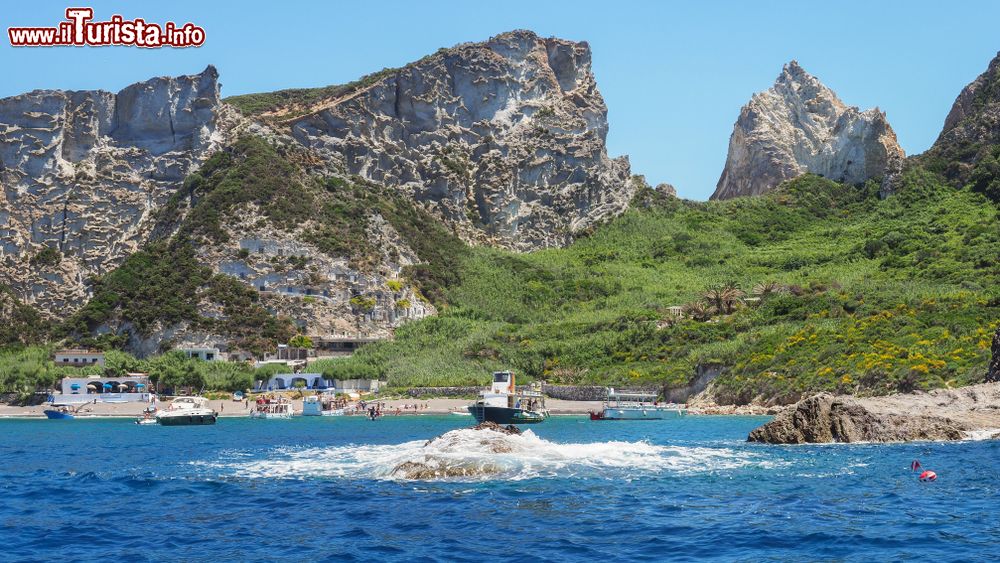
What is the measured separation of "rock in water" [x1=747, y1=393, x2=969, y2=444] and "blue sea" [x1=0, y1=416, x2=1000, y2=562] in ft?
4.40

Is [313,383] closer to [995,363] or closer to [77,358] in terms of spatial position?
[77,358]

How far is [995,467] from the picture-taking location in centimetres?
3250

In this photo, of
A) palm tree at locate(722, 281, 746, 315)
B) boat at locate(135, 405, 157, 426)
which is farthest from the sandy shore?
palm tree at locate(722, 281, 746, 315)

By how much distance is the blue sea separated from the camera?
2200 centimetres

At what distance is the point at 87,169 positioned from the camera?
12412 centimetres

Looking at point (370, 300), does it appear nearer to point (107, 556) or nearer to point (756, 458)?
point (756, 458)

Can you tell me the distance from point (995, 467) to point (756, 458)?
7734 mm

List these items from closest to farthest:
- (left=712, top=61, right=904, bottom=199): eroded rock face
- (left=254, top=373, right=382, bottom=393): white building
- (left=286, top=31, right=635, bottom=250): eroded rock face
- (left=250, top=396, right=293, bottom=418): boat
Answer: (left=250, top=396, right=293, bottom=418): boat
(left=254, top=373, right=382, bottom=393): white building
(left=286, top=31, right=635, bottom=250): eroded rock face
(left=712, top=61, right=904, bottom=199): eroded rock face

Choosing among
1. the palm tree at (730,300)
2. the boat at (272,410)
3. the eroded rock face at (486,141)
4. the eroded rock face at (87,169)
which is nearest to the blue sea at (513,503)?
the boat at (272,410)

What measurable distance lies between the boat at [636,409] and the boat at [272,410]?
79.3 feet

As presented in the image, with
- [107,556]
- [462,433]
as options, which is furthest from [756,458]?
[107,556]

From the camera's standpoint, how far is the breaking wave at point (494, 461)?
32406 millimetres

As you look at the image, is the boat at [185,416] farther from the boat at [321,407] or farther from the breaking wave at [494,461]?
the breaking wave at [494,461]

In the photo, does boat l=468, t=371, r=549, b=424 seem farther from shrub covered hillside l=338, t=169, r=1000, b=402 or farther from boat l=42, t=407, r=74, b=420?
boat l=42, t=407, r=74, b=420
